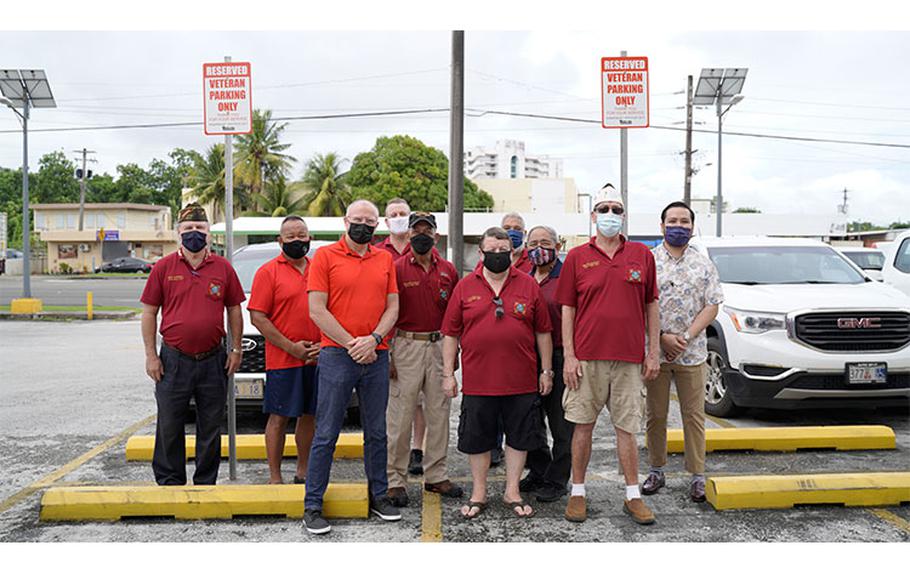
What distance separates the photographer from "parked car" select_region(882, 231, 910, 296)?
9.15 metres

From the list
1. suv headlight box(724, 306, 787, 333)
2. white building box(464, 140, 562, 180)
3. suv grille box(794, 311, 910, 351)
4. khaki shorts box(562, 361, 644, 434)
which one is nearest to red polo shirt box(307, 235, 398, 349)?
khaki shorts box(562, 361, 644, 434)

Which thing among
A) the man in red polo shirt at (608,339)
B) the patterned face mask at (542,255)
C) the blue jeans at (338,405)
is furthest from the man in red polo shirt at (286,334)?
the man in red polo shirt at (608,339)

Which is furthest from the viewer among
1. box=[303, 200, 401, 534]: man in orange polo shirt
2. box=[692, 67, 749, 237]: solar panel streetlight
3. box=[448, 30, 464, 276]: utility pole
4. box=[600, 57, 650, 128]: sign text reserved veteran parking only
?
A: box=[692, 67, 749, 237]: solar panel streetlight

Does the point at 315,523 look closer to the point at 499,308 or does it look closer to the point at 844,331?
the point at 499,308

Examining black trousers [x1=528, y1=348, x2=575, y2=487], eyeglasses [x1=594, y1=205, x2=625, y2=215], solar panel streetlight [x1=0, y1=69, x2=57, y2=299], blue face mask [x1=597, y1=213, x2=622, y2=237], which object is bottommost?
black trousers [x1=528, y1=348, x2=575, y2=487]

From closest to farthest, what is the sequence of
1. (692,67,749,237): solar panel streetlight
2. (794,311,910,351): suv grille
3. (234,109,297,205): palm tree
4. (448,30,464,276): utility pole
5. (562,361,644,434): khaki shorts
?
1. (562,361,644,434): khaki shorts
2. (794,311,910,351): suv grille
3. (448,30,464,276): utility pole
4. (692,67,749,237): solar panel streetlight
5. (234,109,297,205): palm tree

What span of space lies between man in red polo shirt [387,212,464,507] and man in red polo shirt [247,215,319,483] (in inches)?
24.7

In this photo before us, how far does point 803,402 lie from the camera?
7.05m

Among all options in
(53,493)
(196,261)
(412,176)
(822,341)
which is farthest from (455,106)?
(412,176)

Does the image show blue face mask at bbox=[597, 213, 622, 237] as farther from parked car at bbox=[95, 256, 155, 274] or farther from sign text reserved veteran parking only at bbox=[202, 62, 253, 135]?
parked car at bbox=[95, 256, 155, 274]

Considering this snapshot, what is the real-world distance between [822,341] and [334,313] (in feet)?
15.8

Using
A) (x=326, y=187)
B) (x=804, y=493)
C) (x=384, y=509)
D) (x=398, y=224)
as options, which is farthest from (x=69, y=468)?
(x=326, y=187)

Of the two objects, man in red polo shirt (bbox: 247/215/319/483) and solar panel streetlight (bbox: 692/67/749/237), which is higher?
solar panel streetlight (bbox: 692/67/749/237)

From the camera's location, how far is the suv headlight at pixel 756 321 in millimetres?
7078
